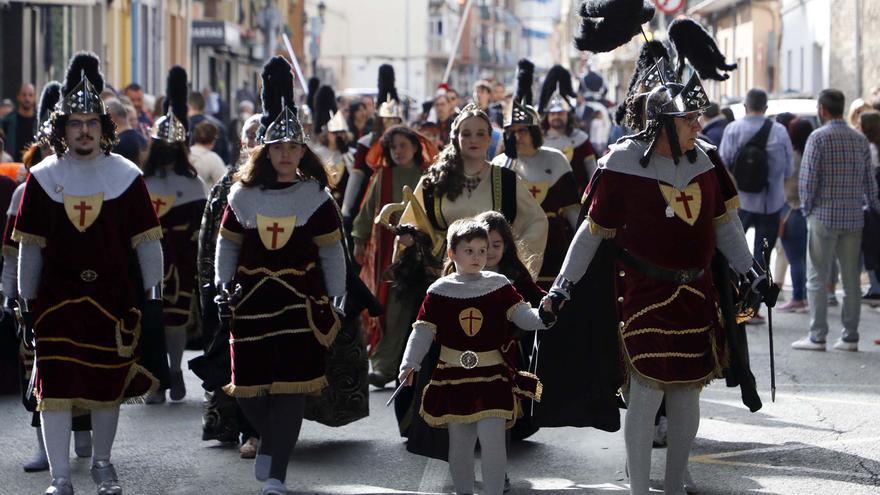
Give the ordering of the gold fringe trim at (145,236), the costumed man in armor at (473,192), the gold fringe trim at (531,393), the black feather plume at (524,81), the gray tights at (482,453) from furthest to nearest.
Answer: the black feather plume at (524,81)
the costumed man in armor at (473,192)
the gold fringe trim at (145,236)
the gold fringe trim at (531,393)
the gray tights at (482,453)

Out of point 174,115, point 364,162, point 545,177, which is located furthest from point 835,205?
point 174,115

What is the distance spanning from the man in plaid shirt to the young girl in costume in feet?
19.7

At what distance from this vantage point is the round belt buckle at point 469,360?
7242 mm

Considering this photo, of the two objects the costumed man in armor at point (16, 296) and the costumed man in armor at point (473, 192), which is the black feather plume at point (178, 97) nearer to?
the costumed man in armor at point (16, 296)

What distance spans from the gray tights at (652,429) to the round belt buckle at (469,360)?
2.17ft

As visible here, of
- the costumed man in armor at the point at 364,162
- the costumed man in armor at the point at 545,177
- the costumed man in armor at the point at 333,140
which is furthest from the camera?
the costumed man in armor at the point at 333,140

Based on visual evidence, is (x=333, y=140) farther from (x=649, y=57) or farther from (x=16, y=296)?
(x=649, y=57)

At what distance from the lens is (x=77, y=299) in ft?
25.1

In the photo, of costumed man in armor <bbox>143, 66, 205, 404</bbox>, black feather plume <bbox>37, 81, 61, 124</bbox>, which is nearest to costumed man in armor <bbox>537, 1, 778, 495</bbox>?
black feather plume <bbox>37, 81, 61, 124</bbox>

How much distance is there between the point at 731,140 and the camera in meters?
14.9

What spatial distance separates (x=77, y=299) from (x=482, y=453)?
188 centimetres

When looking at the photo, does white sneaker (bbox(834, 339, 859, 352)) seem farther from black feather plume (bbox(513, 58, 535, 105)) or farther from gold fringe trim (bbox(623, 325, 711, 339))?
gold fringe trim (bbox(623, 325, 711, 339))

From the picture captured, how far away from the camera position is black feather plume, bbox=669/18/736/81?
7957 millimetres

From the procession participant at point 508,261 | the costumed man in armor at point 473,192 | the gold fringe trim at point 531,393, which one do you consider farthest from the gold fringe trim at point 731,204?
the costumed man in armor at point 473,192
